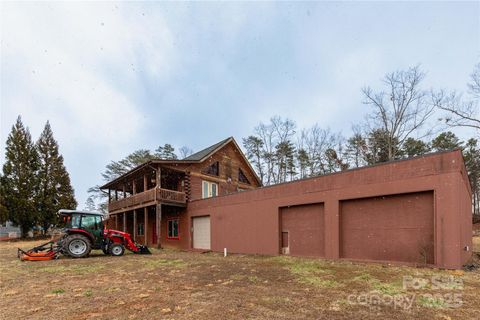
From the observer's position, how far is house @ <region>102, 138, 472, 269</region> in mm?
9586

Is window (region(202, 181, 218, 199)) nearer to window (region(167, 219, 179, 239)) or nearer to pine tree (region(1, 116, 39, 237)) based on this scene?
window (region(167, 219, 179, 239))

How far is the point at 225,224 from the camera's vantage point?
699 inches

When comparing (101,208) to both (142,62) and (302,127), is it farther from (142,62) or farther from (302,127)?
(142,62)

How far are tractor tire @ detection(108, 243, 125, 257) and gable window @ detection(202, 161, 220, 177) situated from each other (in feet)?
31.0

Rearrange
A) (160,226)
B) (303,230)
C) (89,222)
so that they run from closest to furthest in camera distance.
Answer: (303,230) < (89,222) < (160,226)

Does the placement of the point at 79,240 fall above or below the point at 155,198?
below

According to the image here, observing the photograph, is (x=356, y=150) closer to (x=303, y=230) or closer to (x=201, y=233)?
(x=201, y=233)

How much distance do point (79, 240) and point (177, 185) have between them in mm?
9606

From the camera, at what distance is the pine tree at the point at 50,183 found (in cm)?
3453

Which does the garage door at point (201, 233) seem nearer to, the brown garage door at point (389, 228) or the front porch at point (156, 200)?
the front porch at point (156, 200)

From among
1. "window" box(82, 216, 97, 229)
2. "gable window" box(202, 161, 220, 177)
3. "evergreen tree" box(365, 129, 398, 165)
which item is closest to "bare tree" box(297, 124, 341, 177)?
"evergreen tree" box(365, 129, 398, 165)

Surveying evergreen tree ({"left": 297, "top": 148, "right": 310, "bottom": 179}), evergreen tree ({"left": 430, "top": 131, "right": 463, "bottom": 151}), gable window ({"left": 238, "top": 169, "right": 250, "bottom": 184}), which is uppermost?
evergreen tree ({"left": 430, "top": 131, "right": 463, "bottom": 151})

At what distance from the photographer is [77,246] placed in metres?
14.0

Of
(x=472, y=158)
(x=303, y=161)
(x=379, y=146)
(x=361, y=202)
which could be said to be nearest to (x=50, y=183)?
(x=303, y=161)
